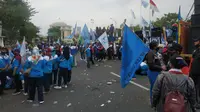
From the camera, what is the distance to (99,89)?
9.43 m

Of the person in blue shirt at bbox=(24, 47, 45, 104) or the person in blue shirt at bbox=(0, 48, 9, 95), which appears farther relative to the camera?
the person in blue shirt at bbox=(0, 48, 9, 95)

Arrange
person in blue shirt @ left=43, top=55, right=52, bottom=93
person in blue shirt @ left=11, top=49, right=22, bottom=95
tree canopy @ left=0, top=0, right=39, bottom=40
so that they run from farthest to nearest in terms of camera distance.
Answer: tree canopy @ left=0, top=0, right=39, bottom=40 < person in blue shirt @ left=43, top=55, right=52, bottom=93 < person in blue shirt @ left=11, top=49, right=22, bottom=95

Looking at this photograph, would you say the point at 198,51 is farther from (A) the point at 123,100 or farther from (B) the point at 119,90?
(B) the point at 119,90

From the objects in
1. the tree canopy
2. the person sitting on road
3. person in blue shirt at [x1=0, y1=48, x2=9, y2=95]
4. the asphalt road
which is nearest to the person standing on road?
the asphalt road

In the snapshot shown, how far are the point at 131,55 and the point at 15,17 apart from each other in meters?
37.4

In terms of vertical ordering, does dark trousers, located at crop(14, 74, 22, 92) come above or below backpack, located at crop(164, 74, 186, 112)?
below

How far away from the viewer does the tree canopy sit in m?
38.0

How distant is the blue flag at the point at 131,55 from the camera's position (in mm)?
5277

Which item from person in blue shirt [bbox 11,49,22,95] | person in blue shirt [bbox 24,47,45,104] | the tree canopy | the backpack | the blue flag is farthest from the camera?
the tree canopy

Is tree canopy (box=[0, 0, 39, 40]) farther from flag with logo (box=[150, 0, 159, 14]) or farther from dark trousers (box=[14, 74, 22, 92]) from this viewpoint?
dark trousers (box=[14, 74, 22, 92])

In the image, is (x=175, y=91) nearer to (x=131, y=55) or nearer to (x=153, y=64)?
(x=131, y=55)

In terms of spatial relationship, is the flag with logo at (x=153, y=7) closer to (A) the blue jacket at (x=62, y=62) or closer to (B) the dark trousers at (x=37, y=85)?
(A) the blue jacket at (x=62, y=62)

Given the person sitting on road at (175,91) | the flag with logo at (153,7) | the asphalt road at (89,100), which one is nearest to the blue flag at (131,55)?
the person sitting on road at (175,91)

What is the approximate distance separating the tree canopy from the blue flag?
3574 centimetres
